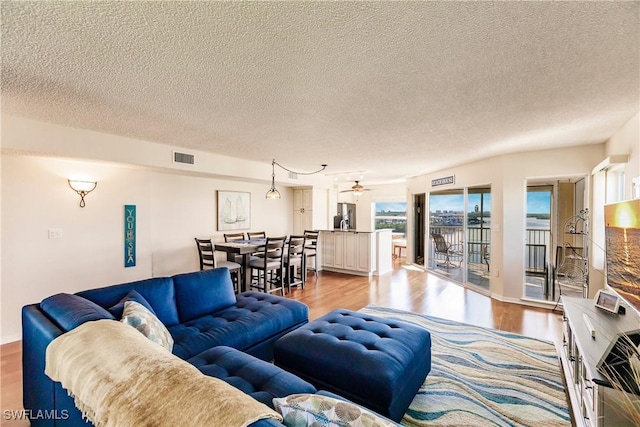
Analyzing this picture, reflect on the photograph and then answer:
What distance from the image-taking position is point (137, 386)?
0.96m

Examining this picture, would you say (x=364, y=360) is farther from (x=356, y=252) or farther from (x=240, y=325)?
(x=356, y=252)

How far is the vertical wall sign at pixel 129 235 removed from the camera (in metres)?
4.15

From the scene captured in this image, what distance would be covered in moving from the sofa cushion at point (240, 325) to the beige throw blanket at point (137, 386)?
89cm

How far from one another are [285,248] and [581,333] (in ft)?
13.3

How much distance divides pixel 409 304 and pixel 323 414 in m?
3.73

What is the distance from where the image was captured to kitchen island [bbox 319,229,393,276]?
20.9ft

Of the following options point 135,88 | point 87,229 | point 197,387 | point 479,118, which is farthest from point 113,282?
point 479,118

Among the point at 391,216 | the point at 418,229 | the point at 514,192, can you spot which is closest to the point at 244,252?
the point at 514,192

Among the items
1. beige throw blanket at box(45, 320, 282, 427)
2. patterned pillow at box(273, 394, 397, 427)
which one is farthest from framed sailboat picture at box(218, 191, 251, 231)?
patterned pillow at box(273, 394, 397, 427)

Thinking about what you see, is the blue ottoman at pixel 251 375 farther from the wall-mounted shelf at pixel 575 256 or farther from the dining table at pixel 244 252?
the wall-mounted shelf at pixel 575 256

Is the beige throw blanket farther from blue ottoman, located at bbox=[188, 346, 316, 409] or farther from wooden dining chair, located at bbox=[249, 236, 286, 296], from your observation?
wooden dining chair, located at bbox=[249, 236, 286, 296]

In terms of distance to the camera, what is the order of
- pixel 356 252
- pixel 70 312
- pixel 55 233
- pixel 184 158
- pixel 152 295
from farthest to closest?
pixel 356 252 → pixel 184 158 → pixel 55 233 → pixel 152 295 → pixel 70 312

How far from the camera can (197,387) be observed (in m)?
0.91

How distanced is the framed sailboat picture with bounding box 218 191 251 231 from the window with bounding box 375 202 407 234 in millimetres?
5170
